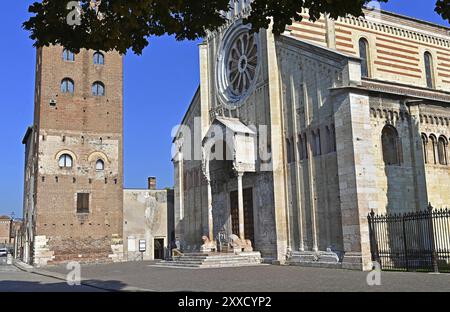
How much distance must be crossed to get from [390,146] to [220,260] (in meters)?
8.38

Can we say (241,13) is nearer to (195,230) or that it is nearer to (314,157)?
(314,157)

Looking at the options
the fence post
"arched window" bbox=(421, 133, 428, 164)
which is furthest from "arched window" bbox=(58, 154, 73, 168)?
the fence post

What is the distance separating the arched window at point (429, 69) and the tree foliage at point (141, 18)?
21233 millimetres

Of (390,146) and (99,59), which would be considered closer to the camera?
(390,146)

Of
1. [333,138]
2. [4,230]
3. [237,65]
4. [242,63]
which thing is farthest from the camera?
[4,230]

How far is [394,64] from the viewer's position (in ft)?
83.5

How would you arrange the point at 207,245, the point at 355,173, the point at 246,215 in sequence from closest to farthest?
1. the point at 355,173
2. the point at 246,215
3. the point at 207,245

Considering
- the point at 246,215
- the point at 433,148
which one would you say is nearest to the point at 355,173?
the point at 433,148

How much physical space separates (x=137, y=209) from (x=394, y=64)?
60.7ft

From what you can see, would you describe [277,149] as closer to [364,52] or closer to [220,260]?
[220,260]

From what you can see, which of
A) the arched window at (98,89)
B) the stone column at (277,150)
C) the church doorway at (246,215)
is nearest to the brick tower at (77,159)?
the arched window at (98,89)

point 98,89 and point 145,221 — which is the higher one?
point 98,89

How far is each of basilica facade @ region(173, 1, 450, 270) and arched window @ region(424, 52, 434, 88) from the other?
0.18 ft

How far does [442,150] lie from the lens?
63.2ft
